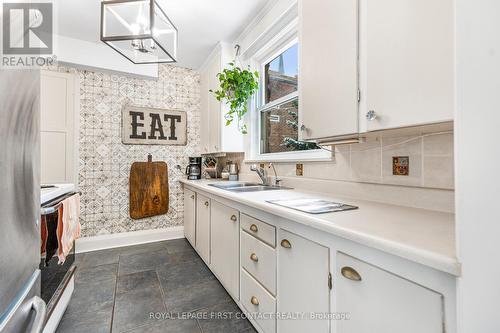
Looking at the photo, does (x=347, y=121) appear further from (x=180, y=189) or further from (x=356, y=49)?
(x=180, y=189)

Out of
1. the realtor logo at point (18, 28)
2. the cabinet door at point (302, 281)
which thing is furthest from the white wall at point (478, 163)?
the realtor logo at point (18, 28)

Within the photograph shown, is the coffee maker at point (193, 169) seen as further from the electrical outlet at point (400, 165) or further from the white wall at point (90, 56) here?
the electrical outlet at point (400, 165)

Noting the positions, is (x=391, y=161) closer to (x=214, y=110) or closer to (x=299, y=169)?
(x=299, y=169)

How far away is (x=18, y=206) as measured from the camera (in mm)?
652

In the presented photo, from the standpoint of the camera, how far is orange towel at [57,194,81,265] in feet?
4.57

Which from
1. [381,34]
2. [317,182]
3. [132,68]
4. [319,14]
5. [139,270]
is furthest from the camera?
[132,68]

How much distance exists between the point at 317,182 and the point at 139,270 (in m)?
2.05

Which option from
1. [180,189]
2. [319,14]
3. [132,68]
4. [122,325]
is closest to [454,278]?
[319,14]

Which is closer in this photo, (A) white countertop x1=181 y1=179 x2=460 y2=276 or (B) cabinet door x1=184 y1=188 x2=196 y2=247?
(A) white countertop x1=181 y1=179 x2=460 y2=276

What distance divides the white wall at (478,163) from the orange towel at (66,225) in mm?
1885

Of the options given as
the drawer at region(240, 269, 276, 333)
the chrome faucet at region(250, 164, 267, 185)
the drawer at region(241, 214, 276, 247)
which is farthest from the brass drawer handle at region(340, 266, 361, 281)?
the chrome faucet at region(250, 164, 267, 185)

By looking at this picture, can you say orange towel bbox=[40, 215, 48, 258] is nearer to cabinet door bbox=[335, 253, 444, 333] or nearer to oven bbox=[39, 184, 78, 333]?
oven bbox=[39, 184, 78, 333]

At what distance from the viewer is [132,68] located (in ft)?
9.93

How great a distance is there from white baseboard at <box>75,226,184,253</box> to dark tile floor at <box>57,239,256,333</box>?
20 cm
